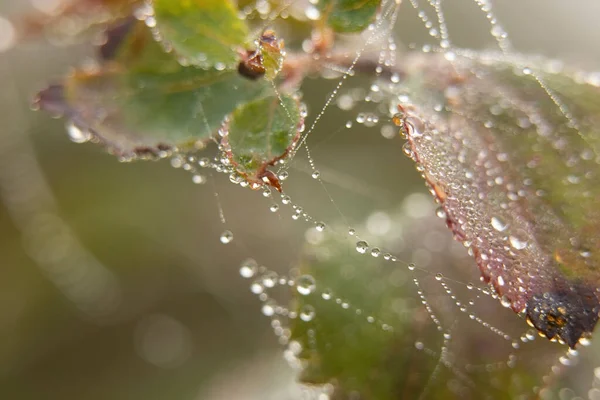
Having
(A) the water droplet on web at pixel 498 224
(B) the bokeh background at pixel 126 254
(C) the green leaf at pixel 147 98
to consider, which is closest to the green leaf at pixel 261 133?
(C) the green leaf at pixel 147 98

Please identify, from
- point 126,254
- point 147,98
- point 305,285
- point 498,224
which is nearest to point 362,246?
point 305,285

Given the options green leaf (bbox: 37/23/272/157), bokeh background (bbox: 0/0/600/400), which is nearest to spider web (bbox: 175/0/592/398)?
green leaf (bbox: 37/23/272/157)

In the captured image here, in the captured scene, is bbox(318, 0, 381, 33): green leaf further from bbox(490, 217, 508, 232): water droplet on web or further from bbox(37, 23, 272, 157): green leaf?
bbox(490, 217, 508, 232): water droplet on web

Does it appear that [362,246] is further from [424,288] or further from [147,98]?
[147,98]

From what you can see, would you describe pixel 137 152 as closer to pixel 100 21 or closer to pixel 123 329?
pixel 100 21

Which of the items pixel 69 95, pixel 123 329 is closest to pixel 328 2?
pixel 69 95

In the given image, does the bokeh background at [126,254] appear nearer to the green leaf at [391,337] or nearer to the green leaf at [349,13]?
the green leaf at [391,337]
